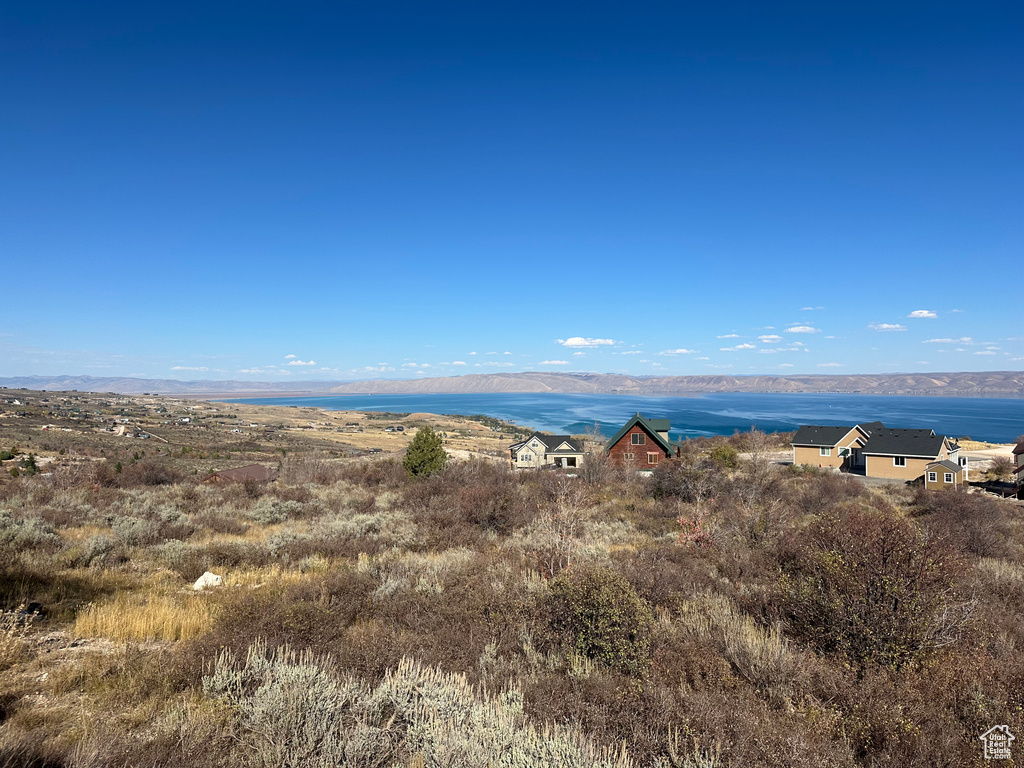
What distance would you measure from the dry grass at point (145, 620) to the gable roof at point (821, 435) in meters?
48.9

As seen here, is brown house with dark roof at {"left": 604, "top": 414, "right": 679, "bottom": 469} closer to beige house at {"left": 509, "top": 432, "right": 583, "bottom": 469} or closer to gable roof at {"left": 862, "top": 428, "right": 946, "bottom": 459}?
beige house at {"left": 509, "top": 432, "right": 583, "bottom": 469}

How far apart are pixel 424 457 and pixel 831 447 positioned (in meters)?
38.5

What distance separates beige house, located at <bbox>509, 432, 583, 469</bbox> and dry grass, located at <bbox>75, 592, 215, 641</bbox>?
4082 cm

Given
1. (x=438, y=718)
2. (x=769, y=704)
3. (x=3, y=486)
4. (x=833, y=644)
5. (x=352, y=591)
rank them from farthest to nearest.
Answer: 1. (x=3, y=486)
2. (x=352, y=591)
3. (x=833, y=644)
4. (x=769, y=704)
5. (x=438, y=718)

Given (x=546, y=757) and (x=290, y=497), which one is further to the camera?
(x=290, y=497)

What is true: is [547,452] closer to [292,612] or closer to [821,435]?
[821,435]

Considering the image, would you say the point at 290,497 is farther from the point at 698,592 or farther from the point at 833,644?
the point at 833,644

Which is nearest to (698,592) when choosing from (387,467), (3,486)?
(387,467)

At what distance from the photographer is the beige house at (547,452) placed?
4789 centimetres

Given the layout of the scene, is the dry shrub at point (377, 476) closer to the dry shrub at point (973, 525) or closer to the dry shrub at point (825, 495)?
the dry shrub at point (825, 495)

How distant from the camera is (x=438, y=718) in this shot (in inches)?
160

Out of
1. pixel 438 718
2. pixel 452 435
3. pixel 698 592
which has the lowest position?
pixel 452 435

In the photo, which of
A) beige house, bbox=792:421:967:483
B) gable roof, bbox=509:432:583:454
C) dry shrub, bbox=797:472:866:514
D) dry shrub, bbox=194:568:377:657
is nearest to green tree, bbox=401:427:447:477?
dry shrub, bbox=194:568:377:657

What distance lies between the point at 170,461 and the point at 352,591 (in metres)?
41.3
